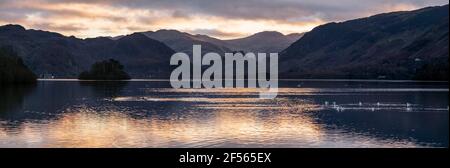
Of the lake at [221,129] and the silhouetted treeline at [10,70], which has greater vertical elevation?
the silhouetted treeline at [10,70]

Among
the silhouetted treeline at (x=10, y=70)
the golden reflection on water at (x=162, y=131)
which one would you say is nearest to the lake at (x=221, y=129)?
the golden reflection on water at (x=162, y=131)

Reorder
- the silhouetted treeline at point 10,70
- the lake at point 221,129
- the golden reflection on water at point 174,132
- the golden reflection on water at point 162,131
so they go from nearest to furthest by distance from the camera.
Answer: the golden reflection on water at point 174,132, the lake at point 221,129, the golden reflection on water at point 162,131, the silhouetted treeline at point 10,70

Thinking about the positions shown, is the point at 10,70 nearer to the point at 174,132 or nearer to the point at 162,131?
the point at 162,131

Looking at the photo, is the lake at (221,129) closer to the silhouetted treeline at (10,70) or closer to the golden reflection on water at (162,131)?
the golden reflection on water at (162,131)

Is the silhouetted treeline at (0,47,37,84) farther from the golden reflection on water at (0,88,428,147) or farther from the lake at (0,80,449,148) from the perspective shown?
the golden reflection on water at (0,88,428,147)

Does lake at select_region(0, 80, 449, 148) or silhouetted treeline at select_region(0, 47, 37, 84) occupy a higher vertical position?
silhouetted treeline at select_region(0, 47, 37, 84)

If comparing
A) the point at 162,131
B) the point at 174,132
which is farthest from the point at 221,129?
the point at 162,131

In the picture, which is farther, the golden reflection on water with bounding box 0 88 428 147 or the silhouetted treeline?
the silhouetted treeline

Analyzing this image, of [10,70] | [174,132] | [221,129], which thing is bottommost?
[221,129]

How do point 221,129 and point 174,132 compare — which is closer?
point 174,132

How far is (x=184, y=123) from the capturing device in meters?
64.0

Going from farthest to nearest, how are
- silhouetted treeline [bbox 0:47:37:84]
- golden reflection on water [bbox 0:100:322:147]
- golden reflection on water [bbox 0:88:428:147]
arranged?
silhouetted treeline [bbox 0:47:37:84]
golden reflection on water [bbox 0:100:322:147]
golden reflection on water [bbox 0:88:428:147]

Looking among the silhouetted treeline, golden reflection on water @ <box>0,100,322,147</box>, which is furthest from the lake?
the silhouetted treeline

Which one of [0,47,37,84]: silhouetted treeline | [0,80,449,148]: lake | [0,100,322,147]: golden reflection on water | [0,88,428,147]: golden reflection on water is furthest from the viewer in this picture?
[0,47,37,84]: silhouetted treeline
